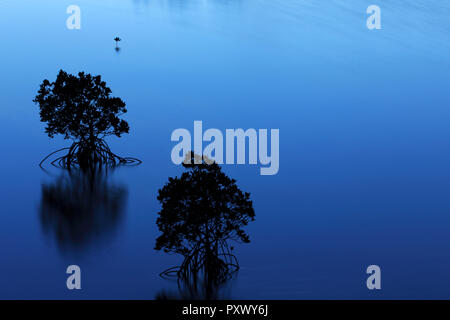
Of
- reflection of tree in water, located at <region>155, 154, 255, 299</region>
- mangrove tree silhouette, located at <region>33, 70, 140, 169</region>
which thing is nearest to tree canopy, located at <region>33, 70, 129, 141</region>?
mangrove tree silhouette, located at <region>33, 70, 140, 169</region>

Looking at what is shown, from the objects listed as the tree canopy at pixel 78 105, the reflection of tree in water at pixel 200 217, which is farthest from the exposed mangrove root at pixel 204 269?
the tree canopy at pixel 78 105

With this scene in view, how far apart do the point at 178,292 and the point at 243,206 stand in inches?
127

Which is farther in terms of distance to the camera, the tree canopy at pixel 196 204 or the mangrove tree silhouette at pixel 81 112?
the mangrove tree silhouette at pixel 81 112

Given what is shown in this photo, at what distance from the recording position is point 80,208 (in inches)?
1572

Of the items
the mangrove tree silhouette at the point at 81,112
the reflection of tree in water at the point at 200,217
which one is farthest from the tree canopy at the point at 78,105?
the reflection of tree in water at the point at 200,217

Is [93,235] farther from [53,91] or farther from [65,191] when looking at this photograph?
[53,91]

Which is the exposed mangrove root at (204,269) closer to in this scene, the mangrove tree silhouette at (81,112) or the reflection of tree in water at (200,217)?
the reflection of tree in water at (200,217)

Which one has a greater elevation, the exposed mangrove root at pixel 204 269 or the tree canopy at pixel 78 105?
the tree canopy at pixel 78 105

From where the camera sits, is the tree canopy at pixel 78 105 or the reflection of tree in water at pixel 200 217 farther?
the tree canopy at pixel 78 105

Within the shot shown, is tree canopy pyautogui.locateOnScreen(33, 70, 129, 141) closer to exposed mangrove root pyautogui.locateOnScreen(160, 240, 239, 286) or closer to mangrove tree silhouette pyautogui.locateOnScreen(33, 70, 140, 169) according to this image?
mangrove tree silhouette pyautogui.locateOnScreen(33, 70, 140, 169)

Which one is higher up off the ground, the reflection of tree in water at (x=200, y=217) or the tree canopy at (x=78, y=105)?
the tree canopy at (x=78, y=105)

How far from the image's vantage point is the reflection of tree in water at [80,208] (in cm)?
3644

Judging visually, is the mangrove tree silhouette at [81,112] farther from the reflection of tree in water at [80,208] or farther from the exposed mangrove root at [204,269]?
Answer: the exposed mangrove root at [204,269]

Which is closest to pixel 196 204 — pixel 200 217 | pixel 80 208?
pixel 200 217
